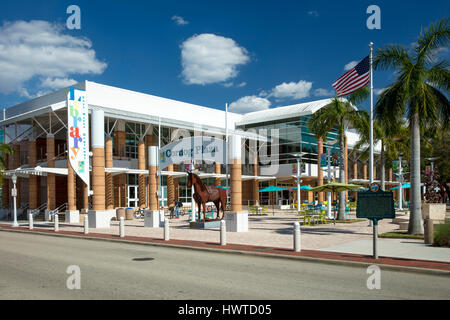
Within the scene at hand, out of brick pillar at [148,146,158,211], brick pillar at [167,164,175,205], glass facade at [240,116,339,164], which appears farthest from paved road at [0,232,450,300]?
glass facade at [240,116,339,164]

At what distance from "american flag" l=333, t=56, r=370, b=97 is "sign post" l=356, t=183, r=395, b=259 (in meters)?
11.4

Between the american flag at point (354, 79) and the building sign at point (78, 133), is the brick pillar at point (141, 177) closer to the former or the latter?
the building sign at point (78, 133)

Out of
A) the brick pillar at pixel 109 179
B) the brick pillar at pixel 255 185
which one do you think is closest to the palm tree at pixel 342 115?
the brick pillar at pixel 109 179

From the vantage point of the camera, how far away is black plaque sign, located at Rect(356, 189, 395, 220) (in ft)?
38.2

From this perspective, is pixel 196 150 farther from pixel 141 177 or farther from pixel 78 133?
pixel 141 177

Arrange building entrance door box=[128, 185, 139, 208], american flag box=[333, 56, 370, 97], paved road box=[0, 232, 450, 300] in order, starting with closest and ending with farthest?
paved road box=[0, 232, 450, 300]
american flag box=[333, 56, 370, 97]
building entrance door box=[128, 185, 139, 208]

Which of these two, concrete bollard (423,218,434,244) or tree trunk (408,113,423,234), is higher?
tree trunk (408,113,423,234)

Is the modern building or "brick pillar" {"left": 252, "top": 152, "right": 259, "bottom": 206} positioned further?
"brick pillar" {"left": 252, "top": 152, "right": 259, "bottom": 206}

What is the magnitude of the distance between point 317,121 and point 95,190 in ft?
53.5

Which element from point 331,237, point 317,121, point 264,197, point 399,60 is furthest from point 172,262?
point 264,197

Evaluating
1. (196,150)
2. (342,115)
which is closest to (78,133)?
(196,150)

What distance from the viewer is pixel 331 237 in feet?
60.7

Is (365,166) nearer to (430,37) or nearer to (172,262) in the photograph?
(430,37)

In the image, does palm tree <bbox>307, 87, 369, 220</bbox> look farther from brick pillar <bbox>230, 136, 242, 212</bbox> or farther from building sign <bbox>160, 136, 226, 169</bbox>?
building sign <bbox>160, 136, 226, 169</bbox>
